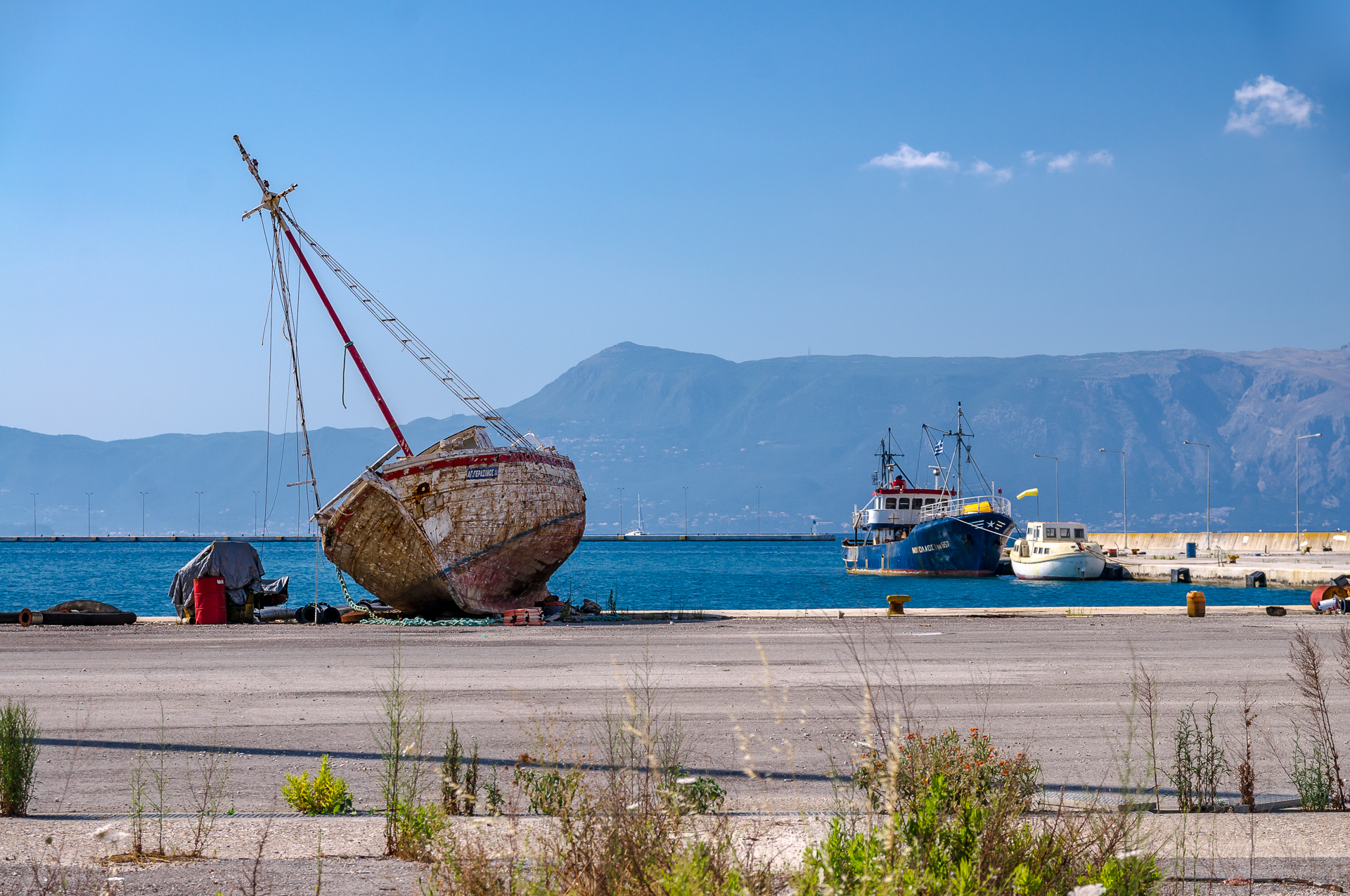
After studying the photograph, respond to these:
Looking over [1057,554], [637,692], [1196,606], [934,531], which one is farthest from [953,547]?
[637,692]

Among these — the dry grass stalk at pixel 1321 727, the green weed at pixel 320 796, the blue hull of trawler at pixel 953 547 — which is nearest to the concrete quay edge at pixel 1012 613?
the dry grass stalk at pixel 1321 727

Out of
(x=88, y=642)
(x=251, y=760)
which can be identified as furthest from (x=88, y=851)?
(x=88, y=642)

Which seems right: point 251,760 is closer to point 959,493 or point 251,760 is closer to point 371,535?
point 371,535

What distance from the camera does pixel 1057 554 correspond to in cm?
6359

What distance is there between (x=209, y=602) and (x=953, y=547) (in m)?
52.5

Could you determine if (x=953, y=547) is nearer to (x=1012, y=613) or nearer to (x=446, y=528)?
(x=1012, y=613)

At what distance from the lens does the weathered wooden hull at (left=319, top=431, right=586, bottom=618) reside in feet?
82.2

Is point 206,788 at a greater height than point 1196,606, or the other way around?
point 206,788

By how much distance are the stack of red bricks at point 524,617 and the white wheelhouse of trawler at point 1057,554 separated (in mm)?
47022

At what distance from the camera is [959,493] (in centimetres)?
8206

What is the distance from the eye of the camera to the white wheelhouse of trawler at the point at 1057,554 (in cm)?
6306

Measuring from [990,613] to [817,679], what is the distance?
42.1 ft

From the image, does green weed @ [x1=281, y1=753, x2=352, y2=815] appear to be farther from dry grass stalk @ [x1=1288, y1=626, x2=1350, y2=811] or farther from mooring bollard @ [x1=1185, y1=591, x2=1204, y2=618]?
mooring bollard @ [x1=1185, y1=591, x2=1204, y2=618]

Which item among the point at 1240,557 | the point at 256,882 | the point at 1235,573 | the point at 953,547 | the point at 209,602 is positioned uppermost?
the point at 256,882
